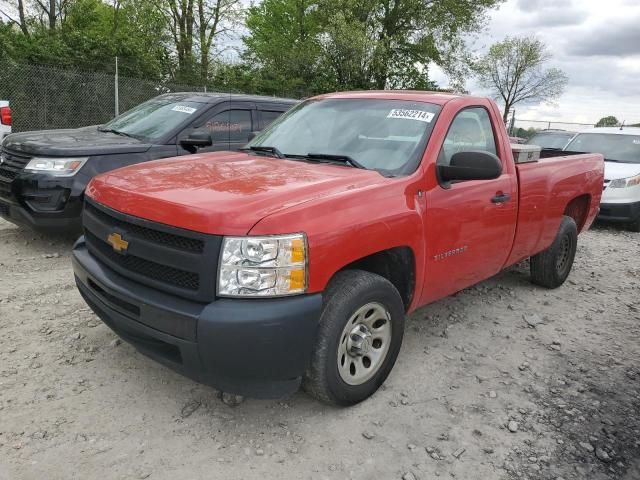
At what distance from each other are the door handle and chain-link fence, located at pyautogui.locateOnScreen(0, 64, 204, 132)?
11.7 meters

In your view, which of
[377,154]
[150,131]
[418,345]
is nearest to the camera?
[377,154]

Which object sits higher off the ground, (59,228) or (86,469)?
(59,228)

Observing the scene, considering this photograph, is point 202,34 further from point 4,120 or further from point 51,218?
point 51,218

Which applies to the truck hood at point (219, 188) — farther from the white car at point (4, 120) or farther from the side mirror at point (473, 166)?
the white car at point (4, 120)

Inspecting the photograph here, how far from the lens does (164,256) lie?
2.50 metres

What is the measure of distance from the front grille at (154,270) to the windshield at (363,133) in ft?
4.51

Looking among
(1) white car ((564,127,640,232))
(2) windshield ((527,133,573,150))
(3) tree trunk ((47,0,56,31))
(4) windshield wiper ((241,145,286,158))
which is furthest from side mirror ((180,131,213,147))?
(3) tree trunk ((47,0,56,31))

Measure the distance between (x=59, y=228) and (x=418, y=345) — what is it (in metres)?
3.79

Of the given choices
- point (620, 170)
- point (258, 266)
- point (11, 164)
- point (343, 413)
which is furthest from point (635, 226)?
point (11, 164)

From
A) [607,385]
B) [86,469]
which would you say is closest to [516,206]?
[607,385]

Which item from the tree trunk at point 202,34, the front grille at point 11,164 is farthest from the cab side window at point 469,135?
the tree trunk at point 202,34

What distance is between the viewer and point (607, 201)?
350 inches

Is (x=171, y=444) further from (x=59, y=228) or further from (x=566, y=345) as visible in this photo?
(x=59, y=228)

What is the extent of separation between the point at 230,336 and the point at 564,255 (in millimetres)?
4303
